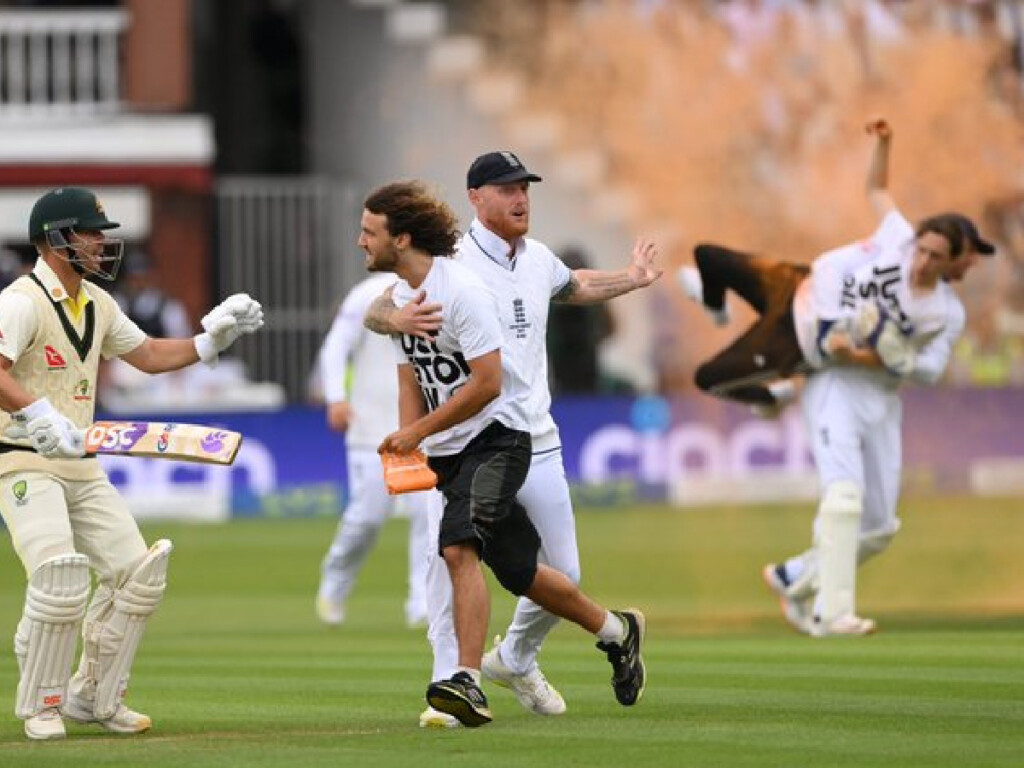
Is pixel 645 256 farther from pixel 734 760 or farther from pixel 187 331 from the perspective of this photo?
pixel 187 331

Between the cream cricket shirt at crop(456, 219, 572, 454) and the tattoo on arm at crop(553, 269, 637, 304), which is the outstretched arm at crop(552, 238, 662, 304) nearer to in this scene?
the tattoo on arm at crop(553, 269, 637, 304)

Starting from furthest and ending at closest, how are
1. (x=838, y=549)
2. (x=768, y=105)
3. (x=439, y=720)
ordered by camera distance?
1. (x=768, y=105)
2. (x=838, y=549)
3. (x=439, y=720)

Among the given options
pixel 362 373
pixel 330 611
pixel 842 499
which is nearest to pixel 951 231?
pixel 842 499

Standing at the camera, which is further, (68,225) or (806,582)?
(806,582)

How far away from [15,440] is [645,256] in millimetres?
2588

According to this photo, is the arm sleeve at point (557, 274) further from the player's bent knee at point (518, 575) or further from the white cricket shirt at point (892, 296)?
the white cricket shirt at point (892, 296)

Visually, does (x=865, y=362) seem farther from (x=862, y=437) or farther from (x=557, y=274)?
(x=557, y=274)

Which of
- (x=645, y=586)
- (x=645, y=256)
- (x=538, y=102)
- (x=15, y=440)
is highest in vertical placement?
(x=538, y=102)

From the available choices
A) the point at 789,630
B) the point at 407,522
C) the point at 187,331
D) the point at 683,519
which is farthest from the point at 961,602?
the point at 187,331

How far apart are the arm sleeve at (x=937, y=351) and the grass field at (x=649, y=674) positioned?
136cm

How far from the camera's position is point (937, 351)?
47.8 ft

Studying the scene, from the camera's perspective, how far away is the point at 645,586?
1838cm

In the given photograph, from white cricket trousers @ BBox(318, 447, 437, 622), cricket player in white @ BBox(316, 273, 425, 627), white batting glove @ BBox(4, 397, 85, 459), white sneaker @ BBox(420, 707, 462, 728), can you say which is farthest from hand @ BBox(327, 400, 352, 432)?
white batting glove @ BBox(4, 397, 85, 459)

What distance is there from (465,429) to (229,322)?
982mm
